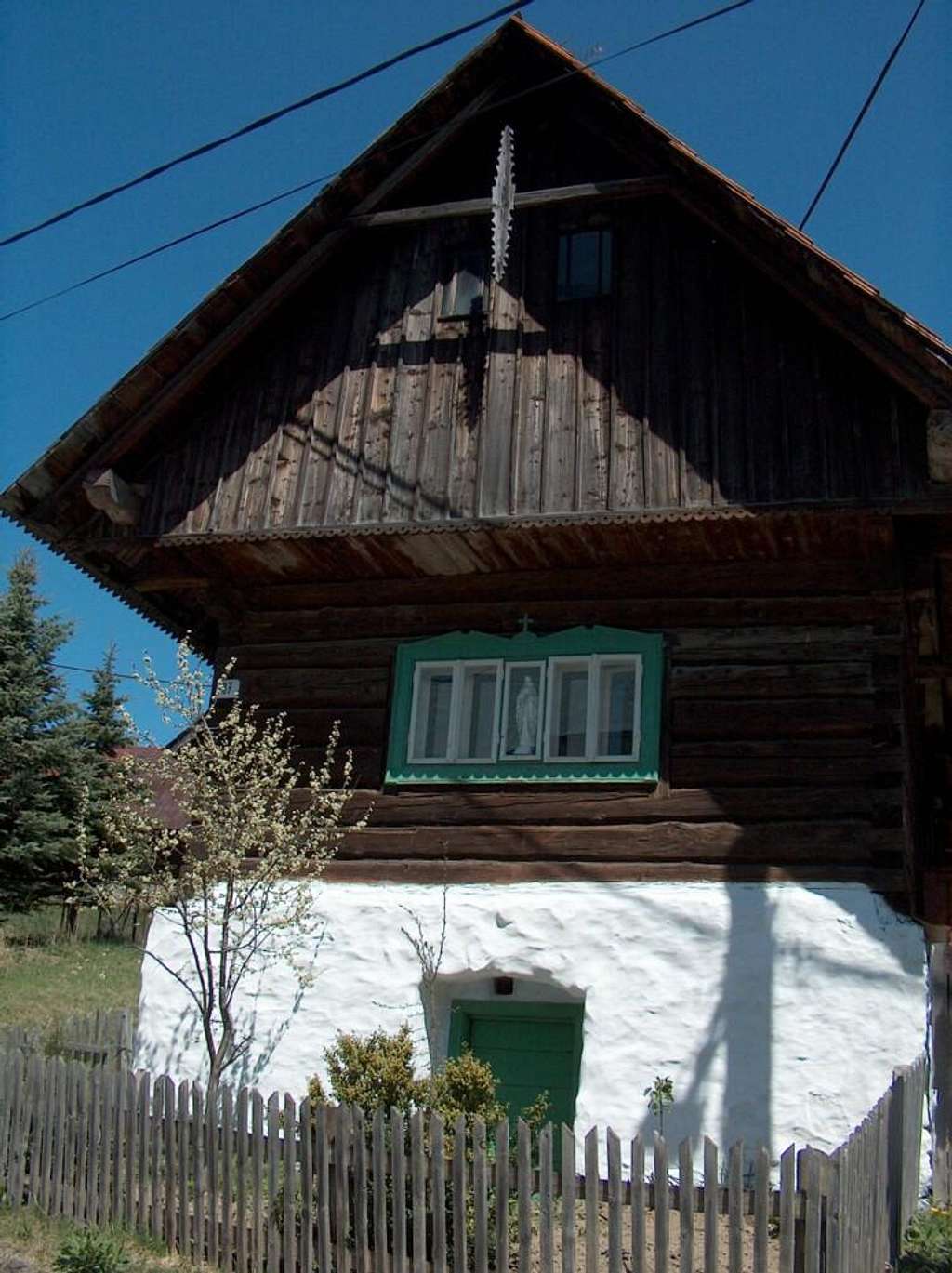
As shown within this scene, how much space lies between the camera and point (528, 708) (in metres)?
12.4

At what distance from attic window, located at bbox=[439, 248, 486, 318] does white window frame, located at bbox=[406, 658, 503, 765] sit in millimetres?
3367

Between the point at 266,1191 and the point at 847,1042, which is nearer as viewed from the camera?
the point at 266,1191

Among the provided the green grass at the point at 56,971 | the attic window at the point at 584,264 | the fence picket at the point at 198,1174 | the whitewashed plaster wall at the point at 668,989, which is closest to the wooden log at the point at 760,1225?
the whitewashed plaster wall at the point at 668,989

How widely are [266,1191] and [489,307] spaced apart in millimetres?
7998

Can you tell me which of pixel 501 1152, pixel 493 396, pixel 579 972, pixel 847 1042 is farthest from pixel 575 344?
pixel 501 1152

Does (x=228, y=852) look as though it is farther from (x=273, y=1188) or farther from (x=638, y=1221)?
(x=638, y=1221)

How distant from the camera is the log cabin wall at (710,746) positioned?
36.9 feet

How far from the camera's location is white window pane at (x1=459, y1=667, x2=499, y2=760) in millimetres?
12492

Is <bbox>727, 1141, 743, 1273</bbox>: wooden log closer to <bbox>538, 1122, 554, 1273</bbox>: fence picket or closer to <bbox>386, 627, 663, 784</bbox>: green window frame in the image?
<bbox>538, 1122, 554, 1273</bbox>: fence picket

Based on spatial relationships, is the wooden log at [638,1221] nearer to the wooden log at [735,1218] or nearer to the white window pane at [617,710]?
the wooden log at [735,1218]

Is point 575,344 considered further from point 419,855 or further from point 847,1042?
point 847,1042

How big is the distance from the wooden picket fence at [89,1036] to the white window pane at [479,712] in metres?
6.52

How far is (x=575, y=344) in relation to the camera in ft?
41.1

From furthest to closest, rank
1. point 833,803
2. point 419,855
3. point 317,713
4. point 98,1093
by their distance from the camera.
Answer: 1. point 317,713
2. point 419,855
3. point 833,803
4. point 98,1093
